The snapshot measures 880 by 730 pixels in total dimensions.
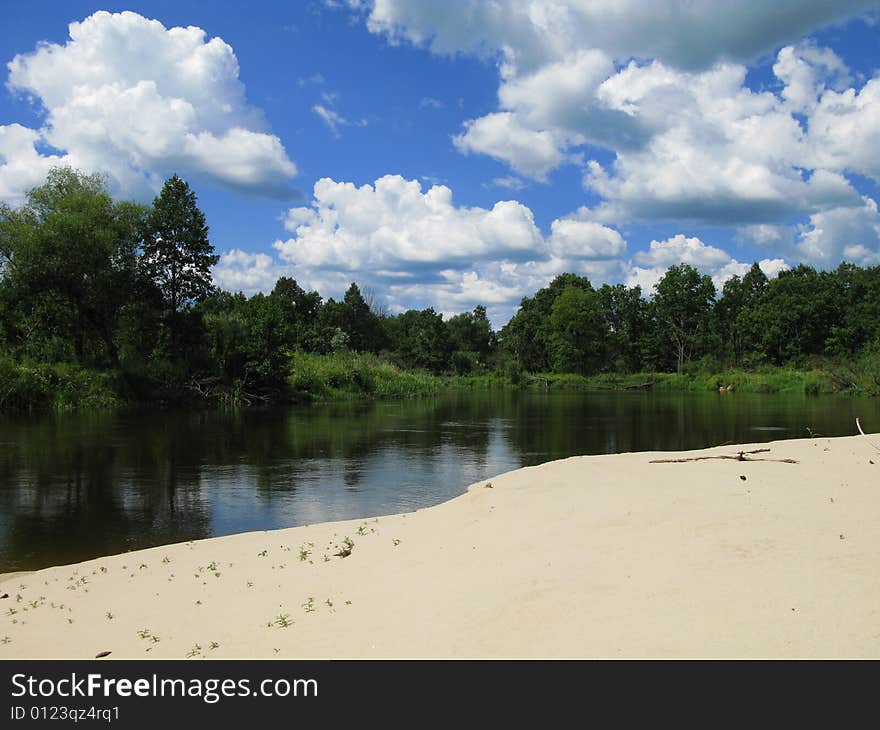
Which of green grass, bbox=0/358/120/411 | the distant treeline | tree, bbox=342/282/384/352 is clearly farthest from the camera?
tree, bbox=342/282/384/352

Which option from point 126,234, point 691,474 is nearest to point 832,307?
point 126,234

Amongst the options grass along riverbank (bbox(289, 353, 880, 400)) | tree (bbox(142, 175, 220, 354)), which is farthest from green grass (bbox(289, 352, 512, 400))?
tree (bbox(142, 175, 220, 354))

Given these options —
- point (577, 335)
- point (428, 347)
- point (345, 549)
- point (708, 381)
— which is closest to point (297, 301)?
point (428, 347)

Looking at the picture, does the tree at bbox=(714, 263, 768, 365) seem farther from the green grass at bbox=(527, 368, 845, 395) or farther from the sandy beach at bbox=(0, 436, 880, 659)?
the sandy beach at bbox=(0, 436, 880, 659)

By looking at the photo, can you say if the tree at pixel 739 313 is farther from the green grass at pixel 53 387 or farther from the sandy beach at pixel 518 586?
the sandy beach at pixel 518 586

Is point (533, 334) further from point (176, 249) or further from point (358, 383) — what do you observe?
point (176, 249)

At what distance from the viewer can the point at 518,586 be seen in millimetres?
6836

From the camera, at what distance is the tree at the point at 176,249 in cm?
5300

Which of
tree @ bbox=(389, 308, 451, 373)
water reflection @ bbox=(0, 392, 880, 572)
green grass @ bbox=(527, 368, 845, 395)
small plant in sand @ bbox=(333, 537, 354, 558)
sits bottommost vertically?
water reflection @ bbox=(0, 392, 880, 572)

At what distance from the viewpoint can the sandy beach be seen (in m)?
5.56

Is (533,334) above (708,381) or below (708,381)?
above

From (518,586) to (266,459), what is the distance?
17695 mm

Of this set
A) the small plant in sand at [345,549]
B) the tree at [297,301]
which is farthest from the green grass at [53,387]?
the tree at [297,301]

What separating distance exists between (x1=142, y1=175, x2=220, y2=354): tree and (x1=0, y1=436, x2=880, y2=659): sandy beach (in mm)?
46351
